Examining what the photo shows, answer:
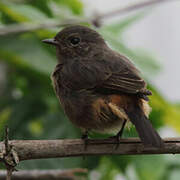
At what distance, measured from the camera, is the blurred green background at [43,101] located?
4520 millimetres

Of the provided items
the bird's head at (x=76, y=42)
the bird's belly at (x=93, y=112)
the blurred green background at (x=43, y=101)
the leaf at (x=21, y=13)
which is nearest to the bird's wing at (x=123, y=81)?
the bird's belly at (x=93, y=112)

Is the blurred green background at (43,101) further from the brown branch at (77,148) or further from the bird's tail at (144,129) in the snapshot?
the brown branch at (77,148)

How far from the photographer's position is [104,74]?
3.91 meters

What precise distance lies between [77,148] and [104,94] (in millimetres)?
552

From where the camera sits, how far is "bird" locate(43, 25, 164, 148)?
372cm

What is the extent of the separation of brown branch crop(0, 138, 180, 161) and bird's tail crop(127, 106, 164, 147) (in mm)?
84

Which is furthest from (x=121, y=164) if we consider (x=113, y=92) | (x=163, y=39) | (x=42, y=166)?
(x=163, y=39)

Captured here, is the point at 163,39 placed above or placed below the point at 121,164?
above

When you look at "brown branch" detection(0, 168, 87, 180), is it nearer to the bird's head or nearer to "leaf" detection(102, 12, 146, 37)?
the bird's head

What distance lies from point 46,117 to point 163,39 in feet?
19.7

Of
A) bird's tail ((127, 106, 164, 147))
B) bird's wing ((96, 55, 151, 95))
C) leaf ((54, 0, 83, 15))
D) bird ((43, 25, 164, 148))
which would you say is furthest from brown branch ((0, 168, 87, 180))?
leaf ((54, 0, 83, 15))

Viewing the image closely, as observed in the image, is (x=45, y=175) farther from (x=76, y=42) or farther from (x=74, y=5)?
(x=74, y=5)

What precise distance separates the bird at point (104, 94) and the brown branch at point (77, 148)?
11cm

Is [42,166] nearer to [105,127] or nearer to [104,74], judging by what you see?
[105,127]
